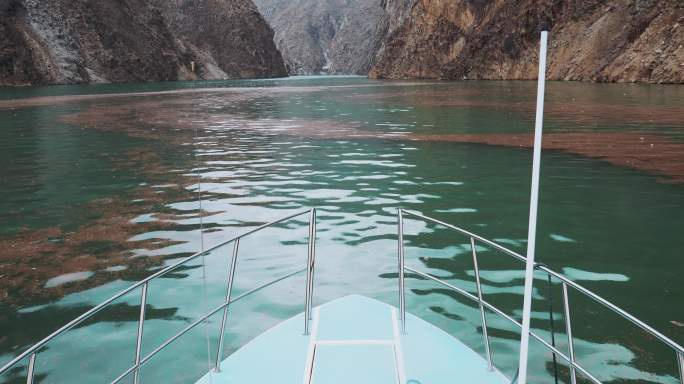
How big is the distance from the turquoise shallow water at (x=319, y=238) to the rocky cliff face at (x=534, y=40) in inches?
559

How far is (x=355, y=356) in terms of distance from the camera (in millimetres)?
4398

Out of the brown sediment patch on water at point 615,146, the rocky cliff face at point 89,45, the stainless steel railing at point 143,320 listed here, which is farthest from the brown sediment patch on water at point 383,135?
the rocky cliff face at point 89,45

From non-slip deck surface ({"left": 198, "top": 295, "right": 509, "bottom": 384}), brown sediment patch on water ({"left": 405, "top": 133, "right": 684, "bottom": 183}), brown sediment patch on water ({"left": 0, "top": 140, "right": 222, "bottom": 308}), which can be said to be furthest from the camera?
brown sediment patch on water ({"left": 405, "top": 133, "right": 684, "bottom": 183})

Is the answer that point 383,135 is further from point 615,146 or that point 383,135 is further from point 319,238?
point 319,238

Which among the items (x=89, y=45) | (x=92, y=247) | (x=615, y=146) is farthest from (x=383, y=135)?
(x=89, y=45)

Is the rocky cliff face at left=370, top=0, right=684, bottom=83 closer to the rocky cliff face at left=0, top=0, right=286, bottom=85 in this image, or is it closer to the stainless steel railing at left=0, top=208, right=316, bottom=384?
the stainless steel railing at left=0, top=208, right=316, bottom=384

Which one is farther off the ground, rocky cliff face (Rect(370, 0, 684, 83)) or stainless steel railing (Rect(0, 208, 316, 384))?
rocky cliff face (Rect(370, 0, 684, 83))

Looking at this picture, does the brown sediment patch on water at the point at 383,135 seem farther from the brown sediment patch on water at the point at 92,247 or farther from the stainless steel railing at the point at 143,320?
the stainless steel railing at the point at 143,320

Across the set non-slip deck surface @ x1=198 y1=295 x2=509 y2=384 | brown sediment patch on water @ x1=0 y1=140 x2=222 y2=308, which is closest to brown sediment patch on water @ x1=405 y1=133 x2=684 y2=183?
brown sediment patch on water @ x1=0 y1=140 x2=222 y2=308

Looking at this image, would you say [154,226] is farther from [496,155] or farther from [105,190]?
[496,155]

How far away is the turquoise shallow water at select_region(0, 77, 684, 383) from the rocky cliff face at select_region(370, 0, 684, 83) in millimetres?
14202

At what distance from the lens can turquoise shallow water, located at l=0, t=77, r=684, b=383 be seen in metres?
6.80

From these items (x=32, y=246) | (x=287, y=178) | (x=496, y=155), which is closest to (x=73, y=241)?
(x=32, y=246)

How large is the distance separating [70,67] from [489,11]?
75.7 meters
